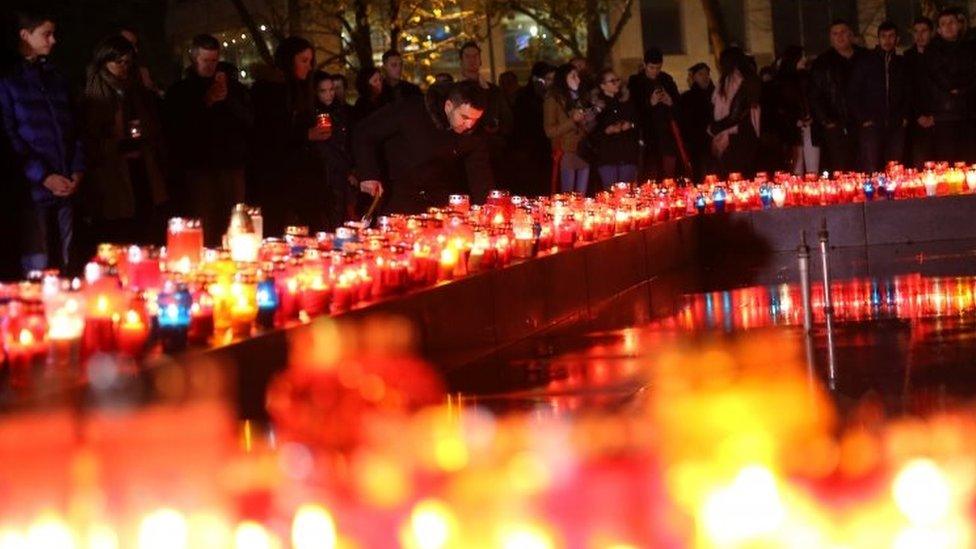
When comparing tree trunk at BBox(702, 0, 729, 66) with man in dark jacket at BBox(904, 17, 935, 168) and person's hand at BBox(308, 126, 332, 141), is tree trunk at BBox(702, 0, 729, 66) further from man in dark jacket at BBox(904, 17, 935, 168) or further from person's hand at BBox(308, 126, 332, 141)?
person's hand at BBox(308, 126, 332, 141)

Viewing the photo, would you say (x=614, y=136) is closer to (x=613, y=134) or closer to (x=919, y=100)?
(x=613, y=134)

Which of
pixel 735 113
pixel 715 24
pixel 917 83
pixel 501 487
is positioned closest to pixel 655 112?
pixel 735 113

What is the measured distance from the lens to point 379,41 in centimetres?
4891

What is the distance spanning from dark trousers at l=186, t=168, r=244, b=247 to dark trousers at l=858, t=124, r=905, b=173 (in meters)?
9.93

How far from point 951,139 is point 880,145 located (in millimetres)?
1017

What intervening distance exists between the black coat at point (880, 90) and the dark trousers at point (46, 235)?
11809 mm

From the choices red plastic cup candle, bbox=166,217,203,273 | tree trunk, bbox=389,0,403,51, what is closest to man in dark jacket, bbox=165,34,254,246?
red plastic cup candle, bbox=166,217,203,273

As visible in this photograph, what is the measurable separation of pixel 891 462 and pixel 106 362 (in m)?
3.00

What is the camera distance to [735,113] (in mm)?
22969

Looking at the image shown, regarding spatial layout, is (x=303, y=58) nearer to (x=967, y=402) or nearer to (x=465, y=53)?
→ (x=465, y=53)

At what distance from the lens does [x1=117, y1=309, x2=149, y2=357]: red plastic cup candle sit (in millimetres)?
8484

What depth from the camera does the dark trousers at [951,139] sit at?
23391mm

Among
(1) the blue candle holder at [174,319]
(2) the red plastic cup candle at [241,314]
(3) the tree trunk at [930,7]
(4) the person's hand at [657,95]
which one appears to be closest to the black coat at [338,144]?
(4) the person's hand at [657,95]

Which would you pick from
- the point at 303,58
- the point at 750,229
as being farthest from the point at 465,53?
the point at 750,229
